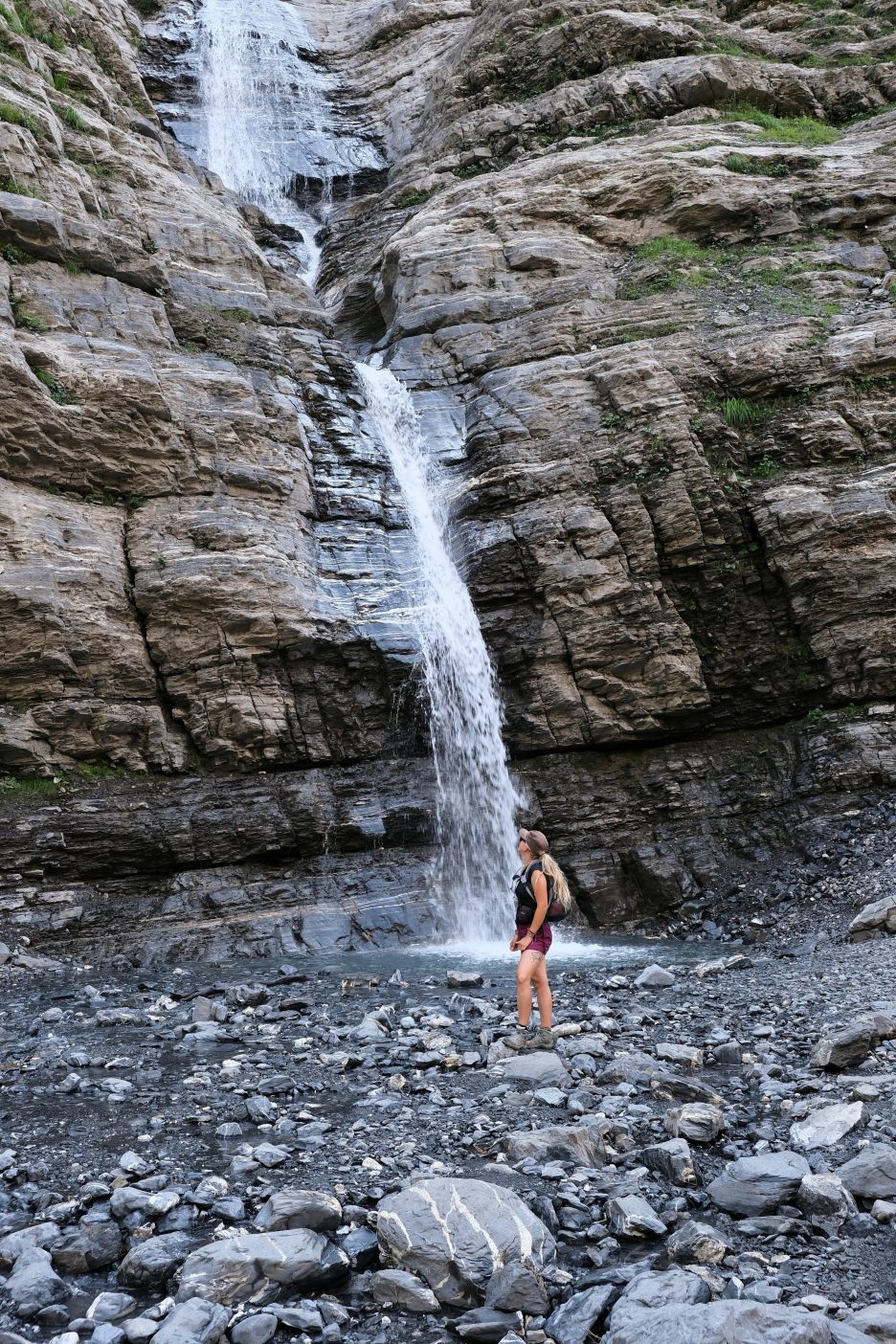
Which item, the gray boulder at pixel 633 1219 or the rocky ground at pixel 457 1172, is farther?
the gray boulder at pixel 633 1219

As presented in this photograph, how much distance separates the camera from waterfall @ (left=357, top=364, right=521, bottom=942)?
47.9 ft

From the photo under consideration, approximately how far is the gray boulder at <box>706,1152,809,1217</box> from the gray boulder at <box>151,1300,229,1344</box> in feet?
7.40

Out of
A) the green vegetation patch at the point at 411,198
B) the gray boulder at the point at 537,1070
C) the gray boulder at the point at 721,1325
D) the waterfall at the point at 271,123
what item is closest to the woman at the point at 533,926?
the gray boulder at the point at 537,1070

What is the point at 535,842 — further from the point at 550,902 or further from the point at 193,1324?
the point at 193,1324

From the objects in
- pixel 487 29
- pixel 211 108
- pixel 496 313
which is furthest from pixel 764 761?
pixel 211 108

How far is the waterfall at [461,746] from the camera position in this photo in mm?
14594

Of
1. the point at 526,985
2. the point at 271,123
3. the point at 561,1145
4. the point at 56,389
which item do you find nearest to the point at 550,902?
the point at 526,985

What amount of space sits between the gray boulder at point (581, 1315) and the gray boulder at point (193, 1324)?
123 centimetres

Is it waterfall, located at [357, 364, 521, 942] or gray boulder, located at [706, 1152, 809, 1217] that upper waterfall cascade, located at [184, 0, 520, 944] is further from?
gray boulder, located at [706, 1152, 809, 1217]

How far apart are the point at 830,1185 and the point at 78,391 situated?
15.5m

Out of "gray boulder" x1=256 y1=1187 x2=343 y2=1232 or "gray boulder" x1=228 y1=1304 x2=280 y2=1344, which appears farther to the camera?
"gray boulder" x1=256 y1=1187 x2=343 y2=1232

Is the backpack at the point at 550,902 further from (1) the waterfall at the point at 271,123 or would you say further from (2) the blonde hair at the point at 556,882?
(1) the waterfall at the point at 271,123

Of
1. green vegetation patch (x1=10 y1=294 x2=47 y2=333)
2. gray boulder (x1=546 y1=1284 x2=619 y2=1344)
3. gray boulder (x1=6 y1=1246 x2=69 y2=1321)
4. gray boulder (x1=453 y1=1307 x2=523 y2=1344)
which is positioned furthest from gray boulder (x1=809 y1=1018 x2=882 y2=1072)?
green vegetation patch (x1=10 y1=294 x2=47 y2=333)

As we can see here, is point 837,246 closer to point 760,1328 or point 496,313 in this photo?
point 496,313
